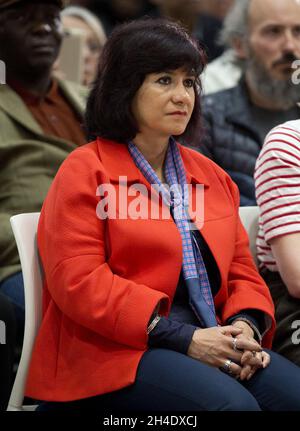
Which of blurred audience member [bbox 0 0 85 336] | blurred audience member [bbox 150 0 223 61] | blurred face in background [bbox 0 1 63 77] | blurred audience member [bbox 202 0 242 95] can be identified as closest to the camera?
blurred audience member [bbox 0 0 85 336]

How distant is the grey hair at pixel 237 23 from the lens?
3.89 meters

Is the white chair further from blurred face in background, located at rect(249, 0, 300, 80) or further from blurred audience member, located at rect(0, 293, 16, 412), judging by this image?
blurred face in background, located at rect(249, 0, 300, 80)

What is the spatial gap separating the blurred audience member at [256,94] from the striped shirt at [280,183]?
2.79ft

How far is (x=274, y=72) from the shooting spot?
374 centimetres

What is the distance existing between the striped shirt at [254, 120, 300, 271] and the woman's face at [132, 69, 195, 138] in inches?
11.7

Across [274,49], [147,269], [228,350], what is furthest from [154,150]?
[274,49]

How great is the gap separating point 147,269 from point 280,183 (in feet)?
1.61

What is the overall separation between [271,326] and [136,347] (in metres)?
0.43

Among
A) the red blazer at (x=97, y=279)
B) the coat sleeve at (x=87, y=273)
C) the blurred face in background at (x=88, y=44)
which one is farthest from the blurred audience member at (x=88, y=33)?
the coat sleeve at (x=87, y=273)

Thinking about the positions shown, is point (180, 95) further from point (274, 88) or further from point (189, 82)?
point (274, 88)

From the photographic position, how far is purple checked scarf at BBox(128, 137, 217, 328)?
7.52 feet

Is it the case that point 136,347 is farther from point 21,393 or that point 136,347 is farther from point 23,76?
point 23,76

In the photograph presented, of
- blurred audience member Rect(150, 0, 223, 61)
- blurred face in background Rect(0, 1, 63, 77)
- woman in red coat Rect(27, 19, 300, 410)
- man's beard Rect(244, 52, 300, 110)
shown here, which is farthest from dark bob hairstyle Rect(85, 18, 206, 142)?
blurred audience member Rect(150, 0, 223, 61)

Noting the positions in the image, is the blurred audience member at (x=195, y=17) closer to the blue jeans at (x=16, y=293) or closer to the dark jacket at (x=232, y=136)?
the dark jacket at (x=232, y=136)
